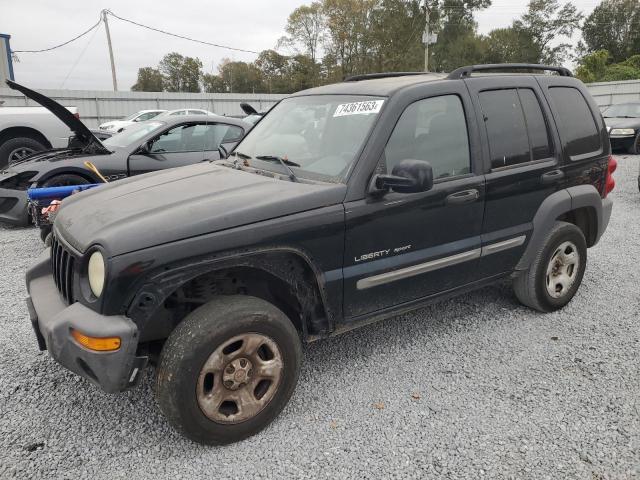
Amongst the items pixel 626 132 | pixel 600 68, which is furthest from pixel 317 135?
pixel 600 68

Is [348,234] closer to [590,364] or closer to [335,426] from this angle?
[335,426]

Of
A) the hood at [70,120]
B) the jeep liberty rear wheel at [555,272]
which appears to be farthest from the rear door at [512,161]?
the hood at [70,120]

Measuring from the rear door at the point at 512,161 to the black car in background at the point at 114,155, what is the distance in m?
3.50

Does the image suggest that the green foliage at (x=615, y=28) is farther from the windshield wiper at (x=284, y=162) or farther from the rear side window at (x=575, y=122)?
the windshield wiper at (x=284, y=162)

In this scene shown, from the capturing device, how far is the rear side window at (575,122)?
374cm

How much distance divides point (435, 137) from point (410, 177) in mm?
667

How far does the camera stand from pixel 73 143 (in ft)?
22.2

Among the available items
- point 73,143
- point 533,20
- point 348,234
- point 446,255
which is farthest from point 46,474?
point 533,20

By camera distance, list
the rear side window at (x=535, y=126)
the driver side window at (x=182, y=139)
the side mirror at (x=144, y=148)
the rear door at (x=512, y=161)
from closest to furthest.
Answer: the rear door at (x=512, y=161) < the rear side window at (x=535, y=126) < the side mirror at (x=144, y=148) < the driver side window at (x=182, y=139)

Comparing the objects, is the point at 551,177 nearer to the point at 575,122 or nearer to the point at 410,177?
the point at 575,122

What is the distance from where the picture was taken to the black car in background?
20.6 feet

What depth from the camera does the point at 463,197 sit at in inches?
123

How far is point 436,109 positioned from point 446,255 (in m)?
0.94

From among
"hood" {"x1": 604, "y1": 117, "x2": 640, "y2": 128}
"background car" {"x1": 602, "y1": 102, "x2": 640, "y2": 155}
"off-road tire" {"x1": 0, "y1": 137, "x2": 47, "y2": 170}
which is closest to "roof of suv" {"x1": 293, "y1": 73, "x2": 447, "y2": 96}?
"off-road tire" {"x1": 0, "y1": 137, "x2": 47, "y2": 170}
